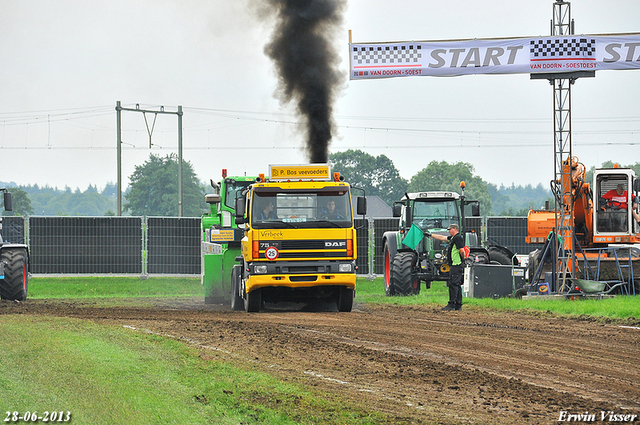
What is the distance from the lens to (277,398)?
8211 millimetres

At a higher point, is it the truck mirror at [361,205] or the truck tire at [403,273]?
the truck mirror at [361,205]

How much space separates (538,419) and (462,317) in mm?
9257

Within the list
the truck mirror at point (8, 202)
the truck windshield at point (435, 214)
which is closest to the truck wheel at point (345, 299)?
the truck windshield at point (435, 214)

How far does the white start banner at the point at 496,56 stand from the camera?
64.3 feet

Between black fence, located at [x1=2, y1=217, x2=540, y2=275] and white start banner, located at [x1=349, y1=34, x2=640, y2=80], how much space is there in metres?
9.91

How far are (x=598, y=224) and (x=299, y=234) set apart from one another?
8.41 meters

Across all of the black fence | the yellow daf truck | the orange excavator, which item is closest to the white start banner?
the orange excavator

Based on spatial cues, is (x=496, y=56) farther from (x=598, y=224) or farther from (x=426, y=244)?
(x=426, y=244)

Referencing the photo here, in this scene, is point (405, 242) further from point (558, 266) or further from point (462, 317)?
point (462, 317)

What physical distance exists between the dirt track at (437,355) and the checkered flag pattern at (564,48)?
21.5ft

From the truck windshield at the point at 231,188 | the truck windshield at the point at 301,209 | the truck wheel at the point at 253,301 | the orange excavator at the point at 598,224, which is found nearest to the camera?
the truck windshield at the point at 301,209

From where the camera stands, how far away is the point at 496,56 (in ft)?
66.3

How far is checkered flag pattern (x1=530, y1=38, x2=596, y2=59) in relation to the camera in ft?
64.0

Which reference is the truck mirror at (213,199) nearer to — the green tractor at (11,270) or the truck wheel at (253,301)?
the green tractor at (11,270)
